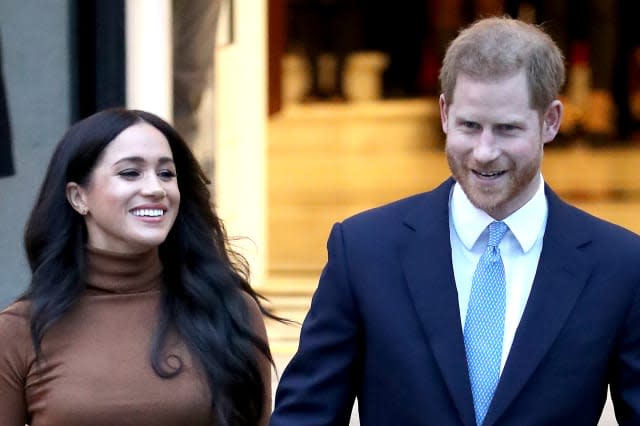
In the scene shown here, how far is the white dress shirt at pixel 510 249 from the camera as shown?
353 centimetres

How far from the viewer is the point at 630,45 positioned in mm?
16266

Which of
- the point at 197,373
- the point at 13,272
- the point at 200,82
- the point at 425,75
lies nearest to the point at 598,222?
the point at 197,373

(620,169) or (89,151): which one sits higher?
(89,151)

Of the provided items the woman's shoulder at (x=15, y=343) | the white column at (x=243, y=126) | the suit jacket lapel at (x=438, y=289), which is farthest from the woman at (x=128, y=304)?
the white column at (x=243, y=126)

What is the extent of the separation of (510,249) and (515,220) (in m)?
0.07

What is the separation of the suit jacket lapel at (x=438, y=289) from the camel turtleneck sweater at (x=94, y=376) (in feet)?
2.77

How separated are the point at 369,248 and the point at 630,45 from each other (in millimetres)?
13047

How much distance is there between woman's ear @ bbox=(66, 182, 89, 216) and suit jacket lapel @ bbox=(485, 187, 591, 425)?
1335 millimetres

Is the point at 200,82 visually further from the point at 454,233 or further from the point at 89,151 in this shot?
the point at 454,233

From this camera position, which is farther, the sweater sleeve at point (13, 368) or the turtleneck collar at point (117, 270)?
the turtleneck collar at point (117, 270)

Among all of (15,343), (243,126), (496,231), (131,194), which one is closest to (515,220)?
(496,231)

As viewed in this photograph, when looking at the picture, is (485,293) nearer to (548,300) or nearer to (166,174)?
(548,300)

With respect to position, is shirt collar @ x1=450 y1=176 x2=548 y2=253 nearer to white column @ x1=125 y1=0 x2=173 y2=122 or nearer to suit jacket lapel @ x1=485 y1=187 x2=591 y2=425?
suit jacket lapel @ x1=485 y1=187 x2=591 y2=425

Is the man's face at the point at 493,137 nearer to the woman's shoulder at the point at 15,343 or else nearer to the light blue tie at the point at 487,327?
the light blue tie at the point at 487,327
